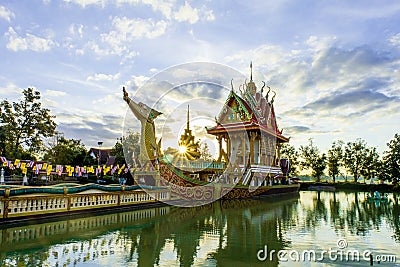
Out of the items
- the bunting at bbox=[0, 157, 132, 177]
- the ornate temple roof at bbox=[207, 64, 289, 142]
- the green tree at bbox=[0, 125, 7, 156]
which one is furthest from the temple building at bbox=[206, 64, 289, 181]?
the green tree at bbox=[0, 125, 7, 156]

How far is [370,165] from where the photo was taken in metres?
45.8

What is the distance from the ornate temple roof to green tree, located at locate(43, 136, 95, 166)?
1493 centimetres

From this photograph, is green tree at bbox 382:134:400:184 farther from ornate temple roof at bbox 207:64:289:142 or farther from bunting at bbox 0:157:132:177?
bunting at bbox 0:157:132:177

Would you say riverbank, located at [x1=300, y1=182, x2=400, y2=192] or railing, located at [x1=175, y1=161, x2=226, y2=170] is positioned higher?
railing, located at [x1=175, y1=161, x2=226, y2=170]

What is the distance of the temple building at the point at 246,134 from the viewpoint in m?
27.9

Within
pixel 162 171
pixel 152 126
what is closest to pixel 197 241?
pixel 162 171

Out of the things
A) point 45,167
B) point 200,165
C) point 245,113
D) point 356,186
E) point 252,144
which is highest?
point 245,113

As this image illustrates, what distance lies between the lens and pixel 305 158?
5122cm

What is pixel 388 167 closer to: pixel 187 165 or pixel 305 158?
pixel 305 158

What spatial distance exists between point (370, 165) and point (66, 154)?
133 ft

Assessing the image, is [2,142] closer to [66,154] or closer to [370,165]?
[66,154]

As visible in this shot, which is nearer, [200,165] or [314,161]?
[200,165]

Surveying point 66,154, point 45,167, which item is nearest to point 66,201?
point 45,167

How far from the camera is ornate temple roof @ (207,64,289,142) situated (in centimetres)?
2809
